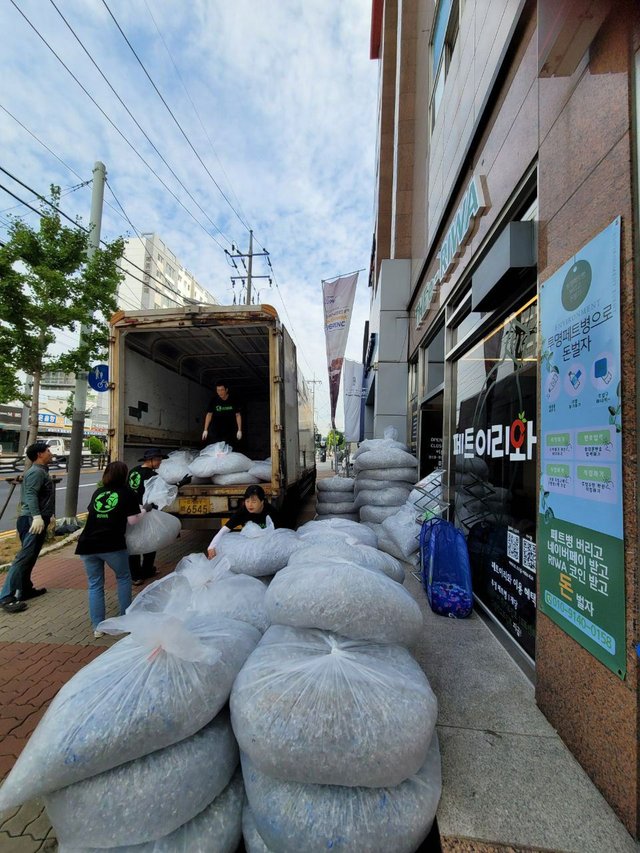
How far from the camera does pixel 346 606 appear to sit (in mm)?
1761

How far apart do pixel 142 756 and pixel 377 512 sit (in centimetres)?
430

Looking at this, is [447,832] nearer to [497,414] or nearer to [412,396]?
[497,414]

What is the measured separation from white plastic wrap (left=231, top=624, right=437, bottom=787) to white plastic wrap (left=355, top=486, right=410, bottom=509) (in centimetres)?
397

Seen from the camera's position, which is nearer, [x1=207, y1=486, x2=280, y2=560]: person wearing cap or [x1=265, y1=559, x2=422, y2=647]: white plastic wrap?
[x1=265, y1=559, x2=422, y2=647]: white plastic wrap

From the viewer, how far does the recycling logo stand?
11.1 feet

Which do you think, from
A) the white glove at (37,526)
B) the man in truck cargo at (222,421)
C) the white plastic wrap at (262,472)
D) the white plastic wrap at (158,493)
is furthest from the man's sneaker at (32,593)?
the man in truck cargo at (222,421)

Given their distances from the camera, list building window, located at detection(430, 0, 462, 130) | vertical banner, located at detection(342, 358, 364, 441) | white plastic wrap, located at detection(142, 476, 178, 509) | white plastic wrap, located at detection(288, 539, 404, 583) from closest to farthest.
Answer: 1. white plastic wrap, located at detection(288, 539, 404, 583)
2. white plastic wrap, located at detection(142, 476, 178, 509)
3. building window, located at detection(430, 0, 462, 130)
4. vertical banner, located at detection(342, 358, 364, 441)

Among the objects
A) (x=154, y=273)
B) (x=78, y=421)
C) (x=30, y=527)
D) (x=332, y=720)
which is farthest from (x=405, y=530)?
(x=154, y=273)

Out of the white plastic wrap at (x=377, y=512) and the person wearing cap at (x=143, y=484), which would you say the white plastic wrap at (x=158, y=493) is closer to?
the person wearing cap at (x=143, y=484)

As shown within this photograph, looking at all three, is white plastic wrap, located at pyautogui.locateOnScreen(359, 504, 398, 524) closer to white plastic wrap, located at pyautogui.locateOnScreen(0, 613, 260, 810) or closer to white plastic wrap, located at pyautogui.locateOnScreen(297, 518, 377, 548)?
white plastic wrap, located at pyautogui.locateOnScreen(297, 518, 377, 548)

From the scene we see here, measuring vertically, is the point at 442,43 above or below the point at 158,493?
above

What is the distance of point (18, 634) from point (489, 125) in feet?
19.6

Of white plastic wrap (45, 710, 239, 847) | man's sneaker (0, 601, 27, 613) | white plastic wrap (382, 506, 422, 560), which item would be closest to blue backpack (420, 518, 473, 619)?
white plastic wrap (382, 506, 422, 560)

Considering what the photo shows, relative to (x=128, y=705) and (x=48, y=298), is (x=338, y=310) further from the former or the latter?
(x=128, y=705)
